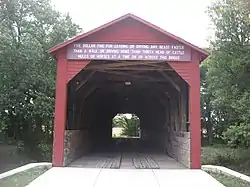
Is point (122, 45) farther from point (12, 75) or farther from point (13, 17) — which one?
point (13, 17)

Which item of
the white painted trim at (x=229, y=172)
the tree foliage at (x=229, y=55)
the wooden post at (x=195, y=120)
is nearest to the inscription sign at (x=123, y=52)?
the wooden post at (x=195, y=120)

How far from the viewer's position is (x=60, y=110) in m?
9.91

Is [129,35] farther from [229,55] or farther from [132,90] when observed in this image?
[132,90]

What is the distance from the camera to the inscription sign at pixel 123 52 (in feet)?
33.0

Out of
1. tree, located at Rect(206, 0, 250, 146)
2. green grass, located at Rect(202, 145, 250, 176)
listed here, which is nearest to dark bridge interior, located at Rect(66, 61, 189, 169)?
green grass, located at Rect(202, 145, 250, 176)

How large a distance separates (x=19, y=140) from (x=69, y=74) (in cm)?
885

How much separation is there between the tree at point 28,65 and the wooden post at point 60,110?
6.38 m

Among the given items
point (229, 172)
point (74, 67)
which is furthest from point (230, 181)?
point (74, 67)

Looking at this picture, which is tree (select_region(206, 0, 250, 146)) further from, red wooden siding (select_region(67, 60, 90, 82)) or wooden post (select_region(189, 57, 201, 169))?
red wooden siding (select_region(67, 60, 90, 82))

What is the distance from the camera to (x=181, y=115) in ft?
39.7

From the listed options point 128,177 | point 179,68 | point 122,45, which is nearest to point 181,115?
point 179,68

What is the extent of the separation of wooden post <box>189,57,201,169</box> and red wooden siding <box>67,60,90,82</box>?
287 centimetres

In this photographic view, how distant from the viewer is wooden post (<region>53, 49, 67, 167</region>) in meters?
9.70

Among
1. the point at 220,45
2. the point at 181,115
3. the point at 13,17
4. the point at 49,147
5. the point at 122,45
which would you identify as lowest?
the point at 49,147
